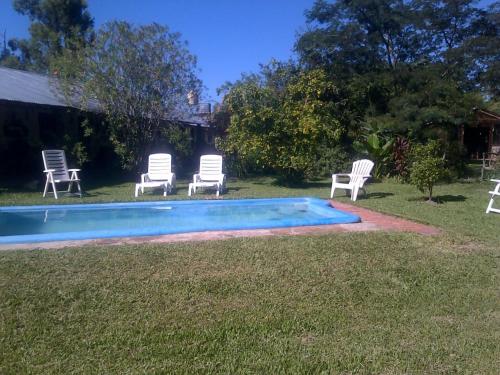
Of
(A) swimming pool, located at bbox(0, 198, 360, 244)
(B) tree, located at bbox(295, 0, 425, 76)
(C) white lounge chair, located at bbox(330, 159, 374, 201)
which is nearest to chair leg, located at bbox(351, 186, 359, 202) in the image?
(C) white lounge chair, located at bbox(330, 159, 374, 201)

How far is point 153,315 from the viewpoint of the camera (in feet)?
13.1

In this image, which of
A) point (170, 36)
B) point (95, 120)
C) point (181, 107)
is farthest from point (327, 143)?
point (95, 120)

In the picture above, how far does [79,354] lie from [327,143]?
1690cm

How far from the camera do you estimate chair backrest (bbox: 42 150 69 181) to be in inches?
485

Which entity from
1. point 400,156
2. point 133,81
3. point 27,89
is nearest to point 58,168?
point 133,81

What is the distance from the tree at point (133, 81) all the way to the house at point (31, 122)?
71 cm

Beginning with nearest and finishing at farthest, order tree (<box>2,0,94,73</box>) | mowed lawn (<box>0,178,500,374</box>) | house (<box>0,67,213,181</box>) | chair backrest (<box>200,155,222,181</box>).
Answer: mowed lawn (<box>0,178,500,374</box>) → chair backrest (<box>200,155,222,181</box>) → house (<box>0,67,213,181</box>) → tree (<box>2,0,94,73</box>)

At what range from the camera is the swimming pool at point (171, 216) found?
8.16m

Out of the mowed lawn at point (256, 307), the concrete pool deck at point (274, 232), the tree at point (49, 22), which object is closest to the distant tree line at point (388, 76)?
the concrete pool deck at point (274, 232)

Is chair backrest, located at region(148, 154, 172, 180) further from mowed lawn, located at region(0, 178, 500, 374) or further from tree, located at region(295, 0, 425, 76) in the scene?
tree, located at region(295, 0, 425, 76)

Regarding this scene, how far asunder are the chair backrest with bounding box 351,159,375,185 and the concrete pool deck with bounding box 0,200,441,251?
9.08 feet

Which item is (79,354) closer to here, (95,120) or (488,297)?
(488,297)

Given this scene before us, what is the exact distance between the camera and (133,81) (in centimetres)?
1514

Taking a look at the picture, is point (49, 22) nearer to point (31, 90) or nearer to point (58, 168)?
point (31, 90)
